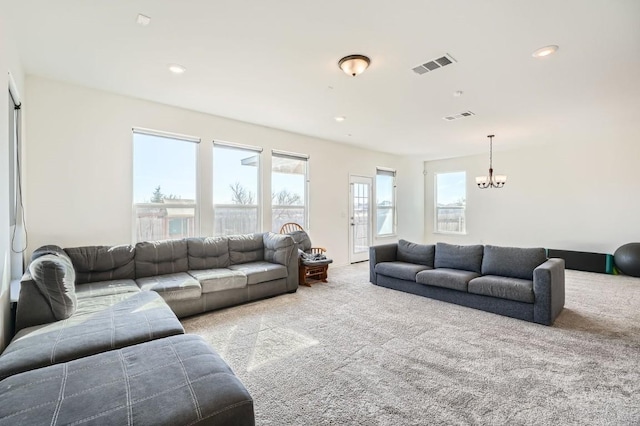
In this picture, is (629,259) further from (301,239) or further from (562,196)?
(301,239)

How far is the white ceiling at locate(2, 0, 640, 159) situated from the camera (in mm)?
2268

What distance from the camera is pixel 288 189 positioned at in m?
5.83

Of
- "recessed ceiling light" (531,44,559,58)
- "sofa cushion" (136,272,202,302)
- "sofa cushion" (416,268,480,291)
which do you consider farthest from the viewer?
"sofa cushion" (416,268,480,291)

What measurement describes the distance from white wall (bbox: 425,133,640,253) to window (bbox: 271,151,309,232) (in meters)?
4.58

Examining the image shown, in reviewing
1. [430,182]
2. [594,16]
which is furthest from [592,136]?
[594,16]

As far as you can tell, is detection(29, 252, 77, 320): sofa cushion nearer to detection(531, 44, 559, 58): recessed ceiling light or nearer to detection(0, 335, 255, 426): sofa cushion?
detection(0, 335, 255, 426): sofa cushion

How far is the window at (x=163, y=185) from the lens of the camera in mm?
4160

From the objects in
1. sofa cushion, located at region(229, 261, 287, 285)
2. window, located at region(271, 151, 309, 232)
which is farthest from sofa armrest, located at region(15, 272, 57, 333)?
window, located at region(271, 151, 309, 232)

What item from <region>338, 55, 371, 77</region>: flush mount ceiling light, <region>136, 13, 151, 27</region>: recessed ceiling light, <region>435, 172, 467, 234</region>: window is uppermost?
<region>136, 13, 151, 27</region>: recessed ceiling light

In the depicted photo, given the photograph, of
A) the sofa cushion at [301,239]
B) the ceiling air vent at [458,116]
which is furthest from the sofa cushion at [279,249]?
the ceiling air vent at [458,116]

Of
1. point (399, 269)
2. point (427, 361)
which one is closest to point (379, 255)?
point (399, 269)

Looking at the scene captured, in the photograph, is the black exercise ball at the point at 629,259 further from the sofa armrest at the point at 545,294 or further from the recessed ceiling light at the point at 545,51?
the recessed ceiling light at the point at 545,51

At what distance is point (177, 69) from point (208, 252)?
2.34m

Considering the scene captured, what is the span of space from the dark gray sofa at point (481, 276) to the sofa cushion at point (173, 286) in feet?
9.19
